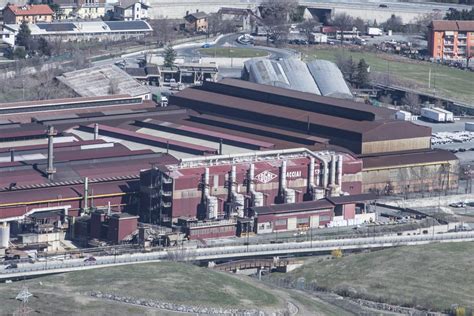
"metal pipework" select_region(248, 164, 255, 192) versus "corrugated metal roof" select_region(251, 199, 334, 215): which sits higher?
"metal pipework" select_region(248, 164, 255, 192)

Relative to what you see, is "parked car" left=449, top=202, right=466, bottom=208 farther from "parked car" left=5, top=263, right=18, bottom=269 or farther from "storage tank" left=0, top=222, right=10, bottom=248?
"parked car" left=5, top=263, right=18, bottom=269

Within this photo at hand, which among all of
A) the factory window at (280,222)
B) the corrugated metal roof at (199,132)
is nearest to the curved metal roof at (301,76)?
the corrugated metal roof at (199,132)

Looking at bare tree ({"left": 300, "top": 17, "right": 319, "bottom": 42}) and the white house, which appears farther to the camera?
the white house

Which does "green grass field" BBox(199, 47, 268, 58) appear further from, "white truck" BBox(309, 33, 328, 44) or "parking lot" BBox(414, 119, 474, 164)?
"parking lot" BBox(414, 119, 474, 164)

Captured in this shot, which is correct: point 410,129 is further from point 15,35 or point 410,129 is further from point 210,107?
point 15,35

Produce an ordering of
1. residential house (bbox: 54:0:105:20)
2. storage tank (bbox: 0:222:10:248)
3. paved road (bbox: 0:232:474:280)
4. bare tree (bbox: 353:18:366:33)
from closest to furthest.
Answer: paved road (bbox: 0:232:474:280)
storage tank (bbox: 0:222:10:248)
residential house (bbox: 54:0:105:20)
bare tree (bbox: 353:18:366:33)

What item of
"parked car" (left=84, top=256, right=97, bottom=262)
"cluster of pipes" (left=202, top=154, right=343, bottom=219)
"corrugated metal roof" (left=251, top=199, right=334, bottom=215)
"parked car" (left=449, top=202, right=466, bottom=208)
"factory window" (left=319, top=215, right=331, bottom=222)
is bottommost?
"parked car" (left=449, top=202, right=466, bottom=208)

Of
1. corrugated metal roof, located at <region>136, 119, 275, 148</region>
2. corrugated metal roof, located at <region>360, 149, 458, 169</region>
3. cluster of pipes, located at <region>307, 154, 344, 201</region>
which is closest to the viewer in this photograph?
cluster of pipes, located at <region>307, 154, 344, 201</region>

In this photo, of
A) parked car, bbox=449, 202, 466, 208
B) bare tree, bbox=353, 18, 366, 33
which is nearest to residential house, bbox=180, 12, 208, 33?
bare tree, bbox=353, 18, 366, 33
